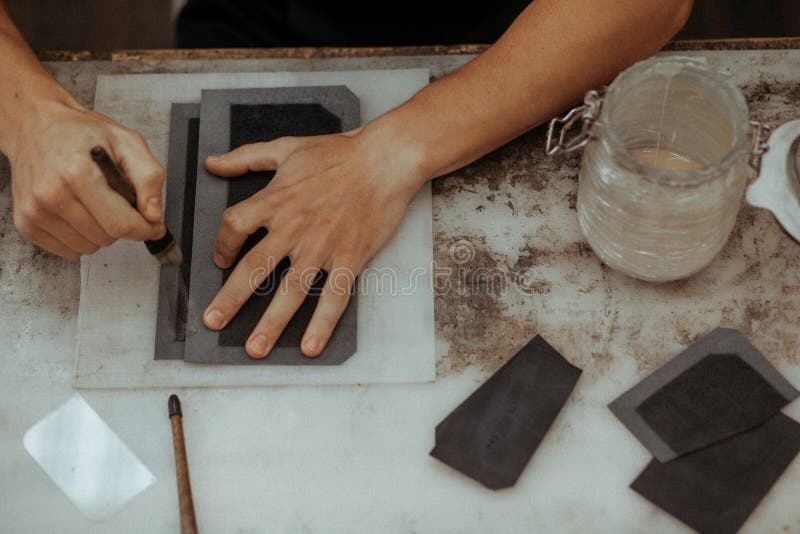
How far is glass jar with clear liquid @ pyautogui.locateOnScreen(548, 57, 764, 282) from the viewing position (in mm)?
699

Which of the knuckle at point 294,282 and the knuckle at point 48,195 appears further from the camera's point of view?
Result: the knuckle at point 294,282

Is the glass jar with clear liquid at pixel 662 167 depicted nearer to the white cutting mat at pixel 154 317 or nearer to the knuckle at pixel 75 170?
the white cutting mat at pixel 154 317

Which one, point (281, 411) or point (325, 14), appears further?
point (325, 14)

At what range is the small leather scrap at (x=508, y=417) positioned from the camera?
77cm

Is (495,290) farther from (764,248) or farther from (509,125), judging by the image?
(764,248)

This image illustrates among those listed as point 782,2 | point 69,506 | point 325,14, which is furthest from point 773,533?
point 782,2

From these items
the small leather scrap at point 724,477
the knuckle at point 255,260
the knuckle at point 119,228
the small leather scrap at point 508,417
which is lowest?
the small leather scrap at point 724,477

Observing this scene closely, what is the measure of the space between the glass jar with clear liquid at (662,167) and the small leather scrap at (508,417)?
0.14m

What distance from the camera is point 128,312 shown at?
2.77ft

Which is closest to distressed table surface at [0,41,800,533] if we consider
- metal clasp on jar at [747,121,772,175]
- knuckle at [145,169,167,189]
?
metal clasp on jar at [747,121,772,175]

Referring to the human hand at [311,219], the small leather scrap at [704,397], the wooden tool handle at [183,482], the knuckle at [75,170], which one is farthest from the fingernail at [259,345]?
the small leather scrap at [704,397]

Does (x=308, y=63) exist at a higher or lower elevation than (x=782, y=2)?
higher

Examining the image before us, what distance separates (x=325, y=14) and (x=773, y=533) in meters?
0.86

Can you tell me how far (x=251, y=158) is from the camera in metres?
0.88
